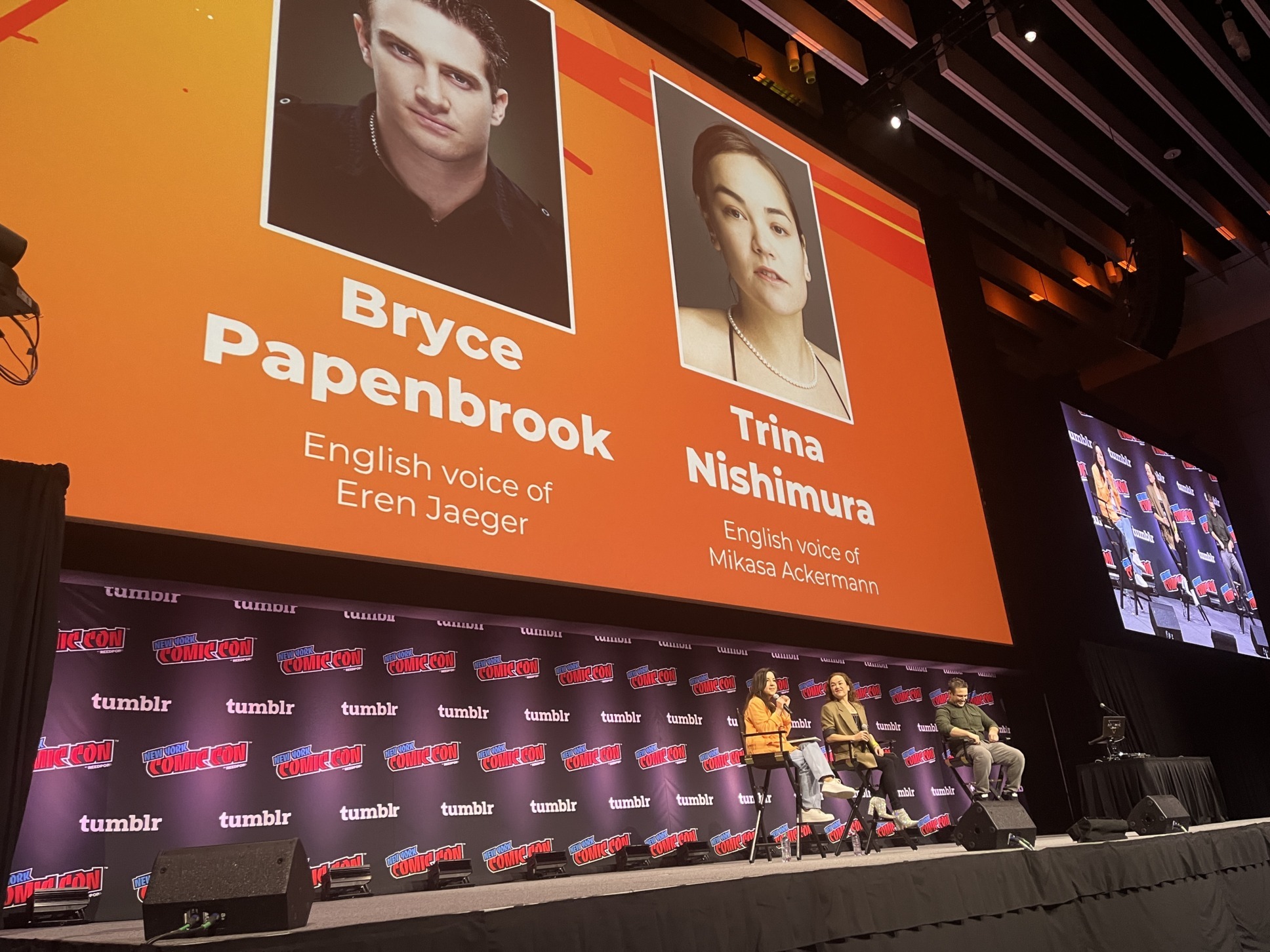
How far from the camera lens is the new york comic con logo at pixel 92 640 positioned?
378 centimetres

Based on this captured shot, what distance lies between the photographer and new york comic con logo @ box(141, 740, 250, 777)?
3830 millimetres

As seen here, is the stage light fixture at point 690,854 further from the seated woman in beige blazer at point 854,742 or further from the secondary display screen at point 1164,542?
the secondary display screen at point 1164,542

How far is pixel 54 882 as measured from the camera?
347cm

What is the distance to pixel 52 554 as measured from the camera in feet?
7.65

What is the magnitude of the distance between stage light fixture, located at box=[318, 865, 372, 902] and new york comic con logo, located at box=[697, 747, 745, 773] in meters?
2.77

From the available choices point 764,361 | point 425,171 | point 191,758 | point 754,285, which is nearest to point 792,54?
point 754,285

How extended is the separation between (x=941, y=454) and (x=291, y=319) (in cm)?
421

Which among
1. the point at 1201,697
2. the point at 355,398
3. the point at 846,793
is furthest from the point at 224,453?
the point at 1201,697

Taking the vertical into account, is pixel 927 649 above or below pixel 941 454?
below

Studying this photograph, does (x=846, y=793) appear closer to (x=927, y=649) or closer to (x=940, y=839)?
(x=927, y=649)

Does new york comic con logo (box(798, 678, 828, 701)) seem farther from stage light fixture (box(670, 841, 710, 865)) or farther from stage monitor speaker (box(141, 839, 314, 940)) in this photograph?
stage monitor speaker (box(141, 839, 314, 940))

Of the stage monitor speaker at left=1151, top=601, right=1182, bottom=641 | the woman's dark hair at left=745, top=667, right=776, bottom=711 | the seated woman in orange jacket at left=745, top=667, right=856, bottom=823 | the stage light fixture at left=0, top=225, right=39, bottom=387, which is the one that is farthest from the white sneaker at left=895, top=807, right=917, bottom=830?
the stage monitor speaker at left=1151, top=601, right=1182, bottom=641

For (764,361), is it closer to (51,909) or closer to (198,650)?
(198,650)

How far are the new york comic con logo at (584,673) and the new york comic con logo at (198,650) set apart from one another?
1.86 m
